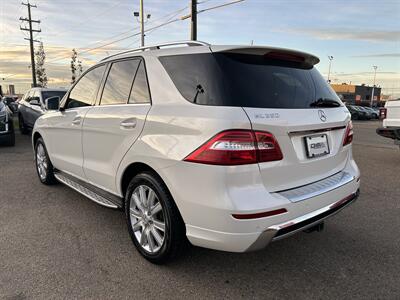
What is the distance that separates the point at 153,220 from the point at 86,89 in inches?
80.0

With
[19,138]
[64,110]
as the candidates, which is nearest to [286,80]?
[64,110]

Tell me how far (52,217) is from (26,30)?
43573mm

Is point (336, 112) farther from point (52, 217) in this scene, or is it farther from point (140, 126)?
point (52, 217)

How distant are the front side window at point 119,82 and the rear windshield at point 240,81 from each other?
19.9 inches

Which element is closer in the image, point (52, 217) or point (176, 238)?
point (176, 238)

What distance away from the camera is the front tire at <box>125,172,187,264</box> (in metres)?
2.71

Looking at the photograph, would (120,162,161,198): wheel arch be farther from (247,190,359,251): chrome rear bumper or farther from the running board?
(247,190,359,251): chrome rear bumper

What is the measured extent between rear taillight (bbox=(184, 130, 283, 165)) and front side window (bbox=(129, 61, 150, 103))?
92 centimetres

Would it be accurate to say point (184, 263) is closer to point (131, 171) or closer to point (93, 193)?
point (131, 171)

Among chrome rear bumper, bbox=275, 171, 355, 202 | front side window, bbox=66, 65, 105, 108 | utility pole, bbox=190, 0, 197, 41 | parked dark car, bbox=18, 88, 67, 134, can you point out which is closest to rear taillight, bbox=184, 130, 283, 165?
chrome rear bumper, bbox=275, 171, 355, 202

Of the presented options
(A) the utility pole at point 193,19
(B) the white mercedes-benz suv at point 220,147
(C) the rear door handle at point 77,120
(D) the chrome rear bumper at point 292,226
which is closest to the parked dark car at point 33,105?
(C) the rear door handle at point 77,120

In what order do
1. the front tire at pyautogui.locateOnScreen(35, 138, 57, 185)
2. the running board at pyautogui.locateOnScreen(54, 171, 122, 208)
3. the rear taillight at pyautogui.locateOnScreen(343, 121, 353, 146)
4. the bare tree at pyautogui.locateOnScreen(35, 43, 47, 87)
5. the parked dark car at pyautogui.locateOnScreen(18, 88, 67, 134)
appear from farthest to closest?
the bare tree at pyautogui.locateOnScreen(35, 43, 47, 87) → the parked dark car at pyautogui.locateOnScreen(18, 88, 67, 134) → the front tire at pyautogui.locateOnScreen(35, 138, 57, 185) → the running board at pyautogui.locateOnScreen(54, 171, 122, 208) → the rear taillight at pyautogui.locateOnScreen(343, 121, 353, 146)

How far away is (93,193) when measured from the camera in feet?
12.4

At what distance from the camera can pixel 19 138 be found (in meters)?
11.5
